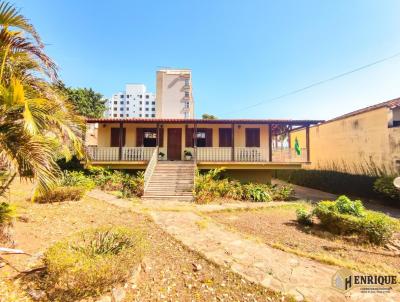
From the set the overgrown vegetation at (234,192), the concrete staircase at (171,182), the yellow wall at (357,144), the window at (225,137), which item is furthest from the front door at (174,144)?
the yellow wall at (357,144)

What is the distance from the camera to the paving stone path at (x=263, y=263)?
316 centimetres

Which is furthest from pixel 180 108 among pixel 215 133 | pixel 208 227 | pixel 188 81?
pixel 208 227

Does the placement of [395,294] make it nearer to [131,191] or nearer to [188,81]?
[131,191]

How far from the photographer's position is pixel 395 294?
3256mm

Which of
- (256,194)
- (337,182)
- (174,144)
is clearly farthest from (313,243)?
(337,182)

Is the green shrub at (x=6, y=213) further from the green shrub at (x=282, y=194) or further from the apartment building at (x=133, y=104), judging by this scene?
the apartment building at (x=133, y=104)

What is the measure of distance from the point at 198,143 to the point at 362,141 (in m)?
11.3

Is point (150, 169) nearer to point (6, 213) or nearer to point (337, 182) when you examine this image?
point (6, 213)

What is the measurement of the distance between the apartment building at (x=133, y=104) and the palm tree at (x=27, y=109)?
102 m

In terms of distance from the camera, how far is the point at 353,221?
5.95 m

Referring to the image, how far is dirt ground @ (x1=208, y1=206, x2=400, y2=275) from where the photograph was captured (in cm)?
436

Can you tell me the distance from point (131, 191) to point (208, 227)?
604 centimetres

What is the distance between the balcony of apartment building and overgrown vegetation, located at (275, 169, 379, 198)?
13.5 ft

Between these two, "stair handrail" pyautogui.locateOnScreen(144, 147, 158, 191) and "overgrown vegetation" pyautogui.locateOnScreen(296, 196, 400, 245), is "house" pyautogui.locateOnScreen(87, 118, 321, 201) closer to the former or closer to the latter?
"stair handrail" pyautogui.locateOnScreen(144, 147, 158, 191)
